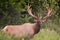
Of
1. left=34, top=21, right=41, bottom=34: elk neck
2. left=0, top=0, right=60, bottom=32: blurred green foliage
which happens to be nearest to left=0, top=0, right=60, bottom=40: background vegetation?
left=0, top=0, right=60, bottom=32: blurred green foliage

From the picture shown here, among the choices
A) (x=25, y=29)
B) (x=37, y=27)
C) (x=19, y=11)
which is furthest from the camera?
(x=19, y=11)

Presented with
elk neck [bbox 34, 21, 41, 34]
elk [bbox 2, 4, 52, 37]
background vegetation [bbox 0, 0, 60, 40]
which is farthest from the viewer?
background vegetation [bbox 0, 0, 60, 40]

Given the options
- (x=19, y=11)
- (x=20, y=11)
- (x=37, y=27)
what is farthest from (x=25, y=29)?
(x=20, y=11)

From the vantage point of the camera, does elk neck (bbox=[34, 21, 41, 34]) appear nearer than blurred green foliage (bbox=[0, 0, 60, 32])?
Yes

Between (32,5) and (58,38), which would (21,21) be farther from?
(58,38)

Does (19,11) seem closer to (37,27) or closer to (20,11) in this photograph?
(20,11)

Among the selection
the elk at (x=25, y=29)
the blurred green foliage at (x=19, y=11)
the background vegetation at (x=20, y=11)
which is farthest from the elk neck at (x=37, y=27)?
the blurred green foliage at (x=19, y=11)

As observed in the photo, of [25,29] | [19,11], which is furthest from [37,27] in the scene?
[19,11]

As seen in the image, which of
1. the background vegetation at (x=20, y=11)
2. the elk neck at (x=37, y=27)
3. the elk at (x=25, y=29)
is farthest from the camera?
the background vegetation at (x=20, y=11)

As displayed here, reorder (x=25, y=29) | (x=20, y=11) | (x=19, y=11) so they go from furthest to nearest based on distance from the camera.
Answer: (x=20, y=11) < (x=19, y=11) < (x=25, y=29)

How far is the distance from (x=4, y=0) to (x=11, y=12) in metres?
1.08

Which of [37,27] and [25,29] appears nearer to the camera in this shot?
[25,29]

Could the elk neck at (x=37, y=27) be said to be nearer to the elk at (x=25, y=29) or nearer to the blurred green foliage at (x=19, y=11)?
the elk at (x=25, y=29)

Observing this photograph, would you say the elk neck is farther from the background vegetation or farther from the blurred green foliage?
the blurred green foliage
